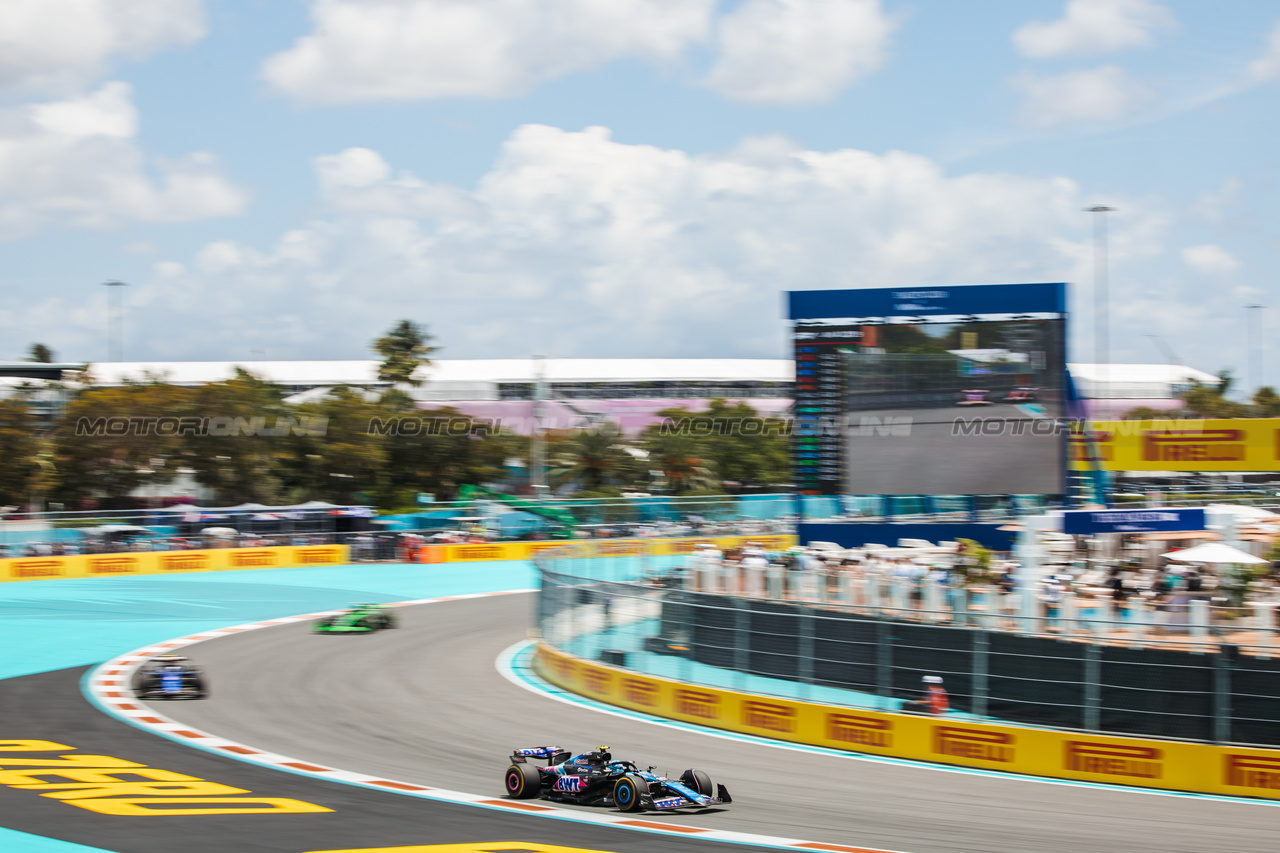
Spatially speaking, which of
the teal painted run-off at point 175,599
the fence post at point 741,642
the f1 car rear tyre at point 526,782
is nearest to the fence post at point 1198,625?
the fence post at point 741,642

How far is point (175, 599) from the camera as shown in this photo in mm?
31172

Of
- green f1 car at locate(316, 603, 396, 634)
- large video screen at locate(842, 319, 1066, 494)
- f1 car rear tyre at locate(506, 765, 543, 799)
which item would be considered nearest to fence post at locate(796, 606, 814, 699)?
f1 car rear tyre at locate(506, 765, 543, 799)

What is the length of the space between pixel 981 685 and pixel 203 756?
28.4 ft

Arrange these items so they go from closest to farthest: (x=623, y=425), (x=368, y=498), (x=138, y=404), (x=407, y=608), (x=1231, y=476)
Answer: (x=407, y=608) < (x=138, y=404) < (x=368, y=498) < (x=1231, y=476) < (x=623, y=425)

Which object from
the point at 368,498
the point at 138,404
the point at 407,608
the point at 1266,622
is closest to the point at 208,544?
the point at 407,608

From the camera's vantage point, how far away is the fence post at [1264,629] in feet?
40.7

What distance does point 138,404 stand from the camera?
51812 mm

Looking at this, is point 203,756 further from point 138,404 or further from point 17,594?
point 138,404

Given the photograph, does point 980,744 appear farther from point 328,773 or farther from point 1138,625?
point 328,773

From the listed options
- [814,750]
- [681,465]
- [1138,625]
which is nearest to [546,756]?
[814,750]

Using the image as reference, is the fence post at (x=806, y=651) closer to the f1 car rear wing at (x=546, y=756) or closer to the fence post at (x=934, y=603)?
the fence post at (x=934, y=603)

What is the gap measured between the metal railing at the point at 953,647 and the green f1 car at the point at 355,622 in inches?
335

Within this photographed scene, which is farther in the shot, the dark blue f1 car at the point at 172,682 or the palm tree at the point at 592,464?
the palm tree at the point at 592,464

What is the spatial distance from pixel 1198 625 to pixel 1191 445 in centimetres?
3031
